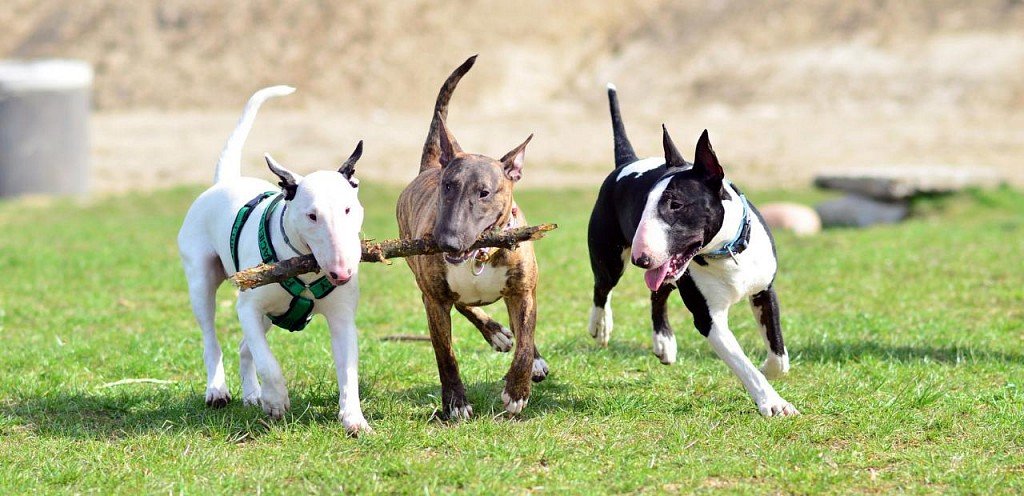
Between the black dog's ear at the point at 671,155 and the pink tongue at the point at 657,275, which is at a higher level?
the black dog's ear at the point at 671,155

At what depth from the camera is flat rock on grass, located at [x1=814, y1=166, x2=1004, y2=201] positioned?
49.3 feet

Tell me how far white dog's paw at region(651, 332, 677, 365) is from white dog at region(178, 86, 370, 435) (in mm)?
1802

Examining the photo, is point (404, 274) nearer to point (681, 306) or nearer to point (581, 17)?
point (681, 306)

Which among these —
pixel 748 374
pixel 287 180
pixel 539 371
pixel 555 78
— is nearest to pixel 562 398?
pixel 539 371

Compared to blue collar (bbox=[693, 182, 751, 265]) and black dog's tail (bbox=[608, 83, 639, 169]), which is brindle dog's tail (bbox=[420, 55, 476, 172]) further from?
blue collar (bbox=[693, 182, 751, 265])

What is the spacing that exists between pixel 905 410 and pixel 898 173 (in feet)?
32.7

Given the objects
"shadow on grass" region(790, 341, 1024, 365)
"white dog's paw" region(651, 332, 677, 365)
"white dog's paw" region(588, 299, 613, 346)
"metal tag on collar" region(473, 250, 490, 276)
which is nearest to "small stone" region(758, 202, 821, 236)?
"shadow on grass" region(790, 341, 1024, 365)

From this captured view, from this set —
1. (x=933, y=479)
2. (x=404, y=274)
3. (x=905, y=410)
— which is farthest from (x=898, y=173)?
(x=933, y=479)

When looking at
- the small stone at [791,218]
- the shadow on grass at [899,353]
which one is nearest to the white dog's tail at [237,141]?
the shadow on grass at [899,353]

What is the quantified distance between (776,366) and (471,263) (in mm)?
1729

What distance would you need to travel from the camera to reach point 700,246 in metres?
5.57

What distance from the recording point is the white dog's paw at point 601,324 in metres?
7.13

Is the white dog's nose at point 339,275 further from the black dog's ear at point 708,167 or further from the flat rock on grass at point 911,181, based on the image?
the flat rock on grass at point 911,181

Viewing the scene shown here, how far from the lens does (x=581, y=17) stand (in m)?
30.4
